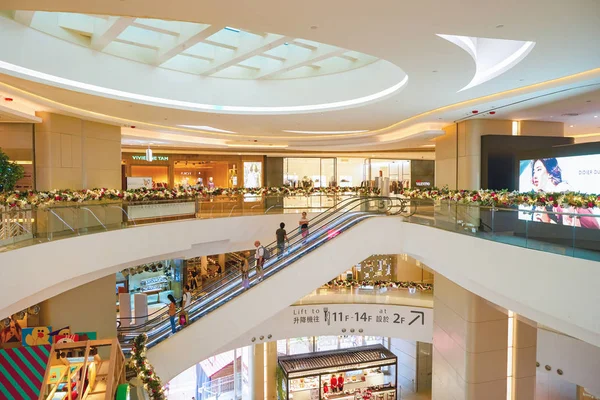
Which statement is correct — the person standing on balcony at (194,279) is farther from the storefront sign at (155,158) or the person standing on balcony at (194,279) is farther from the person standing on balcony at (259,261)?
the person standing on balcony at (259,261)

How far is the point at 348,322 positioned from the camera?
1470 centimetres

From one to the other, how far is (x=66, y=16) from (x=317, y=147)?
13257 mm

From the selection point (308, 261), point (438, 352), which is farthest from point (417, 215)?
point (438, 352)

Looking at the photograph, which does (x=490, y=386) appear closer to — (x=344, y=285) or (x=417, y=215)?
(x=417, y=215)

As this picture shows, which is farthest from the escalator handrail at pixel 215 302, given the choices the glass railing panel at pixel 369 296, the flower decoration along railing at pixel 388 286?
the flower decoration along railing at pixel 388 286

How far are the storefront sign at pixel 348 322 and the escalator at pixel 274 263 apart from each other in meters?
4.13

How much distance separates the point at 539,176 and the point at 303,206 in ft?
25.7

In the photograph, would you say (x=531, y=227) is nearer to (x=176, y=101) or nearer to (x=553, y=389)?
(x=176, y=101)

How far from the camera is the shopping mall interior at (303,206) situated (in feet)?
18.2

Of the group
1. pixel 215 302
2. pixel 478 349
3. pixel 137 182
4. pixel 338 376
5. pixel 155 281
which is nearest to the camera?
pixel 215 302

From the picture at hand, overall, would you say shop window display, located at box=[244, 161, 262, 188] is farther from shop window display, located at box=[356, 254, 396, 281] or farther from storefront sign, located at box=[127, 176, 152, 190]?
shop window display, located at box=[356, 254, 396, 281]

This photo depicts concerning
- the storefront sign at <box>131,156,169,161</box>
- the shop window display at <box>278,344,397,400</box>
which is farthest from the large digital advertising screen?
the storefront sign at <box>131,156,169,161</box>

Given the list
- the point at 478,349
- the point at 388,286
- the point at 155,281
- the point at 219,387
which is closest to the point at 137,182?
the point at 155,281

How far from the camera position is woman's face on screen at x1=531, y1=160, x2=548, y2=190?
32.0 feet
